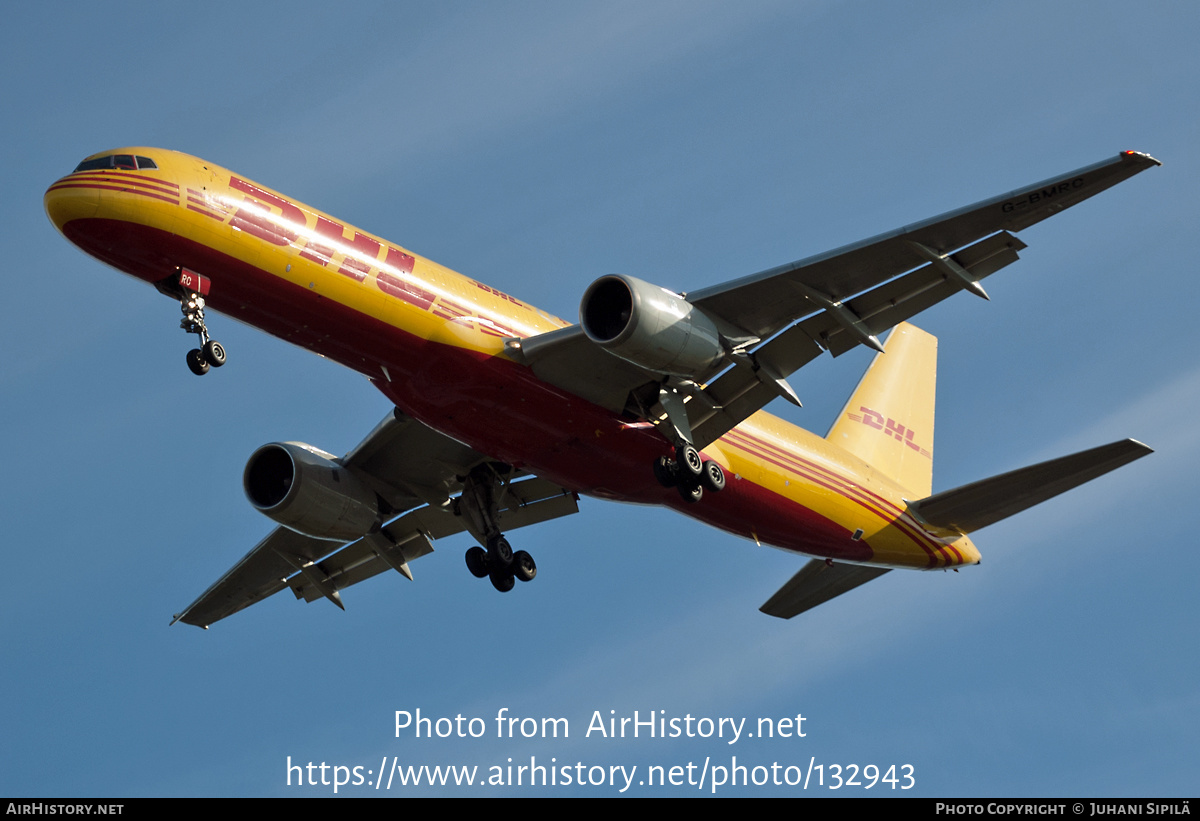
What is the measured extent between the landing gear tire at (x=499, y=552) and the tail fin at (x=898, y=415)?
30.7 ft

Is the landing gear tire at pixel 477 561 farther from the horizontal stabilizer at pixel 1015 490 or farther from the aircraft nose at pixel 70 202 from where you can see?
the aircraft nose at pixel 70 202

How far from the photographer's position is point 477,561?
3250cm

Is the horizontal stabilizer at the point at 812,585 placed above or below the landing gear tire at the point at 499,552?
above

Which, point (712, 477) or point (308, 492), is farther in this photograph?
point (308, 492)

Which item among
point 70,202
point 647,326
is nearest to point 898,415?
point 647,326

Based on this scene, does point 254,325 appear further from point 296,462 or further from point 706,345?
point 706,345

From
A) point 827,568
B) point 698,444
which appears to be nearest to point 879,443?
point 827,568

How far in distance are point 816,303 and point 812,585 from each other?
9862mm

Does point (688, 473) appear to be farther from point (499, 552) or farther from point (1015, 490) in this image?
point (1015, 490)

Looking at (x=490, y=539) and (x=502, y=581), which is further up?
(x=490, y=539)

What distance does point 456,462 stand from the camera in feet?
105

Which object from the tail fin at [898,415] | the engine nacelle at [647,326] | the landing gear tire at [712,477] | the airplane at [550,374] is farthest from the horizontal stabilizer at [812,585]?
the engine nacelle at [647,326]

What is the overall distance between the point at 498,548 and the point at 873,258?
437 inches

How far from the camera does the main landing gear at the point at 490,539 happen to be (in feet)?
106
